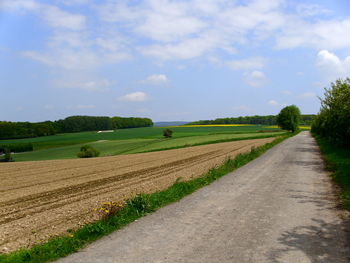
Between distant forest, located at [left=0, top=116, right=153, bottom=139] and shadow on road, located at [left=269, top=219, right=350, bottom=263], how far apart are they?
100 m

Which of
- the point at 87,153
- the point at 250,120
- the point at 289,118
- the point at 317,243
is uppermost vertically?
the point at 250,120

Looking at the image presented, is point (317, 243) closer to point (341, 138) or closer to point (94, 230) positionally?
point (94, 230)

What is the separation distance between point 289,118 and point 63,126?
8326cm

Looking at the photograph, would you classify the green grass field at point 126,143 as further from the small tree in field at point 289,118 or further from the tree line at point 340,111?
the tree line at point 340,111

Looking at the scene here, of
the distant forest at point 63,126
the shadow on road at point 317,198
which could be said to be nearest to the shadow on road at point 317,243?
the shadow on road at point 317,198

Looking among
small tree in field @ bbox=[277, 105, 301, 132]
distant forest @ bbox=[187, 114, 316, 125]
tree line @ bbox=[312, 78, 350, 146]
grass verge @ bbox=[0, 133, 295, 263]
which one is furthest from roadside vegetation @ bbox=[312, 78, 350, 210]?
distant forest @ bbox=[187, 114, 316, 125]

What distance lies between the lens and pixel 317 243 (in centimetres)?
676

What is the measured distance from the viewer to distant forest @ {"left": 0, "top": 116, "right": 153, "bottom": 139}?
96.4 meters

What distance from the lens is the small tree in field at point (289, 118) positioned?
8812cm

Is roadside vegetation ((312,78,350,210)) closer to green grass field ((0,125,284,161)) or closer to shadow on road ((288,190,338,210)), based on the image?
shadow on road ((288,190,338,210))

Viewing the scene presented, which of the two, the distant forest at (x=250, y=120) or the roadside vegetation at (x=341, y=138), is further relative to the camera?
the distant forest at (x=250, y=120)

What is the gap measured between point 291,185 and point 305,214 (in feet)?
15.9

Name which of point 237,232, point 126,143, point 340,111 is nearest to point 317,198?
point 237,232

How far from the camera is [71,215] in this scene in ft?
32.8
